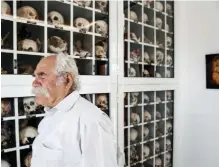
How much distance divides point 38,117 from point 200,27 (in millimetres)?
1490

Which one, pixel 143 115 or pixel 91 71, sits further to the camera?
pixel 143 115

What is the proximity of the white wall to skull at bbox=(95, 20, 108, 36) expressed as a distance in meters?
0.81

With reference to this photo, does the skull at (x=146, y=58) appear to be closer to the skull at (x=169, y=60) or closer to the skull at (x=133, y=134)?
the skull at (x=169, y=60)

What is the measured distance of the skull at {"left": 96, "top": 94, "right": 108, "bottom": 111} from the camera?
158 centimetres

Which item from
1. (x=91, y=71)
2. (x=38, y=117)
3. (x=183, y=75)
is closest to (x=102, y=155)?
(x=38, y=117)

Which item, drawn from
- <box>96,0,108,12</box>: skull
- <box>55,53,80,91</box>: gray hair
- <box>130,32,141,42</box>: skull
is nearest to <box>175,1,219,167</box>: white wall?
<box>130,32,141,42</box>: skull

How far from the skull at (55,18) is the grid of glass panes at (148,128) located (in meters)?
0.77

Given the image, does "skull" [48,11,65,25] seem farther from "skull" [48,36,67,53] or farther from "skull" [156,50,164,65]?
"skull" [156,50,164,65]

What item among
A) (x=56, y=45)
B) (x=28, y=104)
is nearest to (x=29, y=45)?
(x=56, y=45)

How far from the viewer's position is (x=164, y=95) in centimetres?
208

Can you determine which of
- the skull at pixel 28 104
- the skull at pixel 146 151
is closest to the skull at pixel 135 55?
the skull at pixel 146 151

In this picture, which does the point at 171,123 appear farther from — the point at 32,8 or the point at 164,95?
the point at 32,8

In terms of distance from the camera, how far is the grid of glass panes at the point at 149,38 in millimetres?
1785

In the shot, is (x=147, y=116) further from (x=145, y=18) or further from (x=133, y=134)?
(x=145, y=18)
